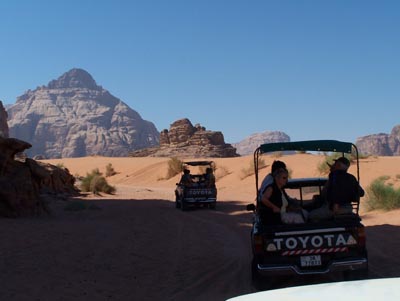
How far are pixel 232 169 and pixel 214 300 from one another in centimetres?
4349

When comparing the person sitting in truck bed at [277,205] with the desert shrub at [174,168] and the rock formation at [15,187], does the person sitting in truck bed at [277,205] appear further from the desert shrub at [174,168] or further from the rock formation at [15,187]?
the desert shrub at [174,168]

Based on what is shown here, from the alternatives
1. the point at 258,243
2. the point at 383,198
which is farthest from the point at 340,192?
the point at 383,198

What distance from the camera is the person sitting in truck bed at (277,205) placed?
7.25m

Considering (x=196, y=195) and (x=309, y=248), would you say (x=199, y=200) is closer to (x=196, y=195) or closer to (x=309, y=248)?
(x=196, y=195)

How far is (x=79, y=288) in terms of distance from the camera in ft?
24.3

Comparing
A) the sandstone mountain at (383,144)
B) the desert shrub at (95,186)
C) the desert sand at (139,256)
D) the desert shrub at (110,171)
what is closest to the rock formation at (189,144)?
the desert shrub at (110,171)

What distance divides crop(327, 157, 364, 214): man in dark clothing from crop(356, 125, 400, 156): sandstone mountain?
13112 cm

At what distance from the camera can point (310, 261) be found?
6961 millimetres

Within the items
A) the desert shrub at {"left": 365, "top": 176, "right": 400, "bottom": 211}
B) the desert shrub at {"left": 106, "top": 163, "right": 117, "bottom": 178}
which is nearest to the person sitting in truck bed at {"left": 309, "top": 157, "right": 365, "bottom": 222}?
the desert shrub at {"left": 365, "top": 176, "right": 400, "bottom": 211}

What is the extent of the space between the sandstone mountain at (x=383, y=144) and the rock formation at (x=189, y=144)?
55.4 meters

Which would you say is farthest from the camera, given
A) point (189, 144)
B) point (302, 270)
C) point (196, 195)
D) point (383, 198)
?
point (189, 144)

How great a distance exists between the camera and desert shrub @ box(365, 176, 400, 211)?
1806cm

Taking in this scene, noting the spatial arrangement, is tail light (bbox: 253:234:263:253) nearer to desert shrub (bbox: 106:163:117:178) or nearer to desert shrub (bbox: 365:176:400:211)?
desert shrub (bbox: 365:176:400:211)

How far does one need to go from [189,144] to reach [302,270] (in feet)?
285
